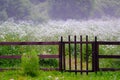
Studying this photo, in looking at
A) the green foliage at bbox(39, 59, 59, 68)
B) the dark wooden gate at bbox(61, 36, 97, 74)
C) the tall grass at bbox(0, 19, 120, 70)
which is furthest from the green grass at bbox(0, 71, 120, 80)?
the tall grass at bbox(0, 19, 120, 70)

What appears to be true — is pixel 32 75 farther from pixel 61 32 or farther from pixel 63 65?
pixel 61 32

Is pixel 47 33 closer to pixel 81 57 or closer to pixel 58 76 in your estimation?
pixel 81 57

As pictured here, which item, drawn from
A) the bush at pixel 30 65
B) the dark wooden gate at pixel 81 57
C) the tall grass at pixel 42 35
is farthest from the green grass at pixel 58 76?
the tall grass at pixel 42 35

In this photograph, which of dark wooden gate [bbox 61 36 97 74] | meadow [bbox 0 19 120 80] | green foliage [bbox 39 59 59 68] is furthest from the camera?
green foliage [bbox 39 59 59 68]

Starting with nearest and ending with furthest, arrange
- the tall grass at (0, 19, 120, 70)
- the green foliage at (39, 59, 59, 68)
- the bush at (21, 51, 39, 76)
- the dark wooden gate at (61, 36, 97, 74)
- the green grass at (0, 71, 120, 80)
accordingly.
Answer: the green grass at (0, 71, 120, 80) → the bush at (21, 51, 39, 76) → the dark wooden gate at (61, 36, 97, 74) → the green foliage at (39, 59, 59, 68) → the tall grass at (0, 19, 120, 70)

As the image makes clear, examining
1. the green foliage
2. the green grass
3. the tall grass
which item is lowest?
the green grass

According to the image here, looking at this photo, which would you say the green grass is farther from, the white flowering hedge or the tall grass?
the white flowering hedge

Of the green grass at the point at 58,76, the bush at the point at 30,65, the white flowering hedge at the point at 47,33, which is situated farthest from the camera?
the white flowering hedge at the point at 47,33

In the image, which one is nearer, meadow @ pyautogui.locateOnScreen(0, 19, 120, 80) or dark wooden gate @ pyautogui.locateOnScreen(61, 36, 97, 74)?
meadow @ pyautogui.locateOnScreen(0, 19, 120, 80)

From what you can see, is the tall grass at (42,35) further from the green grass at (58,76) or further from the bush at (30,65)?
the bush at (30,65)

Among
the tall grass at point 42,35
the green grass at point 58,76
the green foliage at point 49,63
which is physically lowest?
the green grass at point 58,76

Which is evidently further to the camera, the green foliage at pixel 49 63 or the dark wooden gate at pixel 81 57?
the green foliage at pixel 49 63

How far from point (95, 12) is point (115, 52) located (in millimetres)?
52785

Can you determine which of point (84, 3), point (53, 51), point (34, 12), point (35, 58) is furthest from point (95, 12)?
point (35, 58)
